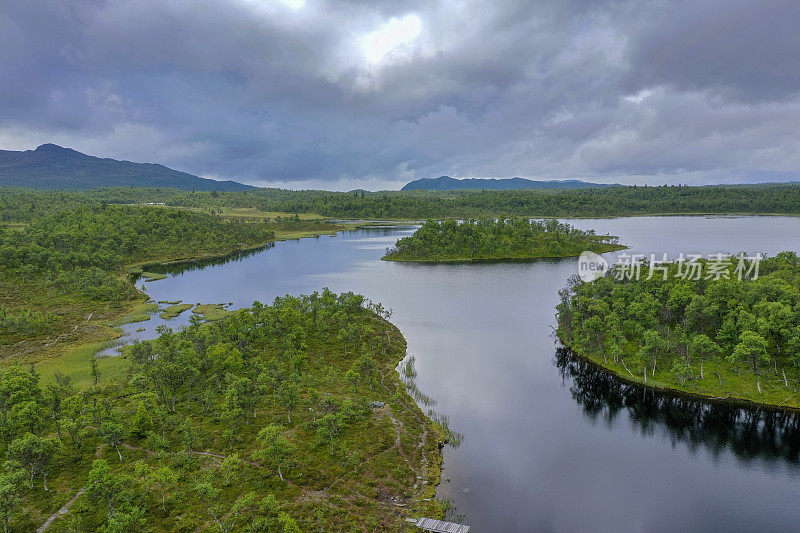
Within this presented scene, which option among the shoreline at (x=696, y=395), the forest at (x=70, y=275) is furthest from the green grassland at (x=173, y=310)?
the shoreline at (x=696, y=395)

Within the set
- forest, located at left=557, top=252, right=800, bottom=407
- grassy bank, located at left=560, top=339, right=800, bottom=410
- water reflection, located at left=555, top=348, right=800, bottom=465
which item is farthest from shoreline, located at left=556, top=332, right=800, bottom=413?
water reflection, located at left=555, top=348, right=800, bottom=465

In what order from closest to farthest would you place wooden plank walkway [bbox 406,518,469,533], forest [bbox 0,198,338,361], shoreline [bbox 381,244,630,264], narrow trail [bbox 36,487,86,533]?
narrow trail [bbox 36,487,86,533] < wooden plank walkway [bbox 406,518,469,533] < forest [bbox 0,198,338,361] < shoreline [bbox 381,244,630,264]

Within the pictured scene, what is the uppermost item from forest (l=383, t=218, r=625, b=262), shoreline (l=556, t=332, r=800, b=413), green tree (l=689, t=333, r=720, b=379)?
forest (l=383, t=218, r=625, b=262)

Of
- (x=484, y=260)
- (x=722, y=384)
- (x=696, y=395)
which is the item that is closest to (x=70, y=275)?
(x=484, y=260)

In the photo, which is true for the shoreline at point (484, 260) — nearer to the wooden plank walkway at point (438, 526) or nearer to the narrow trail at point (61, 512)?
the wooden plank walkway at point (438, 526)

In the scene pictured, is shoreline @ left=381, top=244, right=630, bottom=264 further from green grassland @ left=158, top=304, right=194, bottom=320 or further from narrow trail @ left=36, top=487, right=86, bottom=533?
narrow trail @ left=36, top=487, right=86, bottom=533

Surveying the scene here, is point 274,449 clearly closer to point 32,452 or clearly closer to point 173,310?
point 32,452
